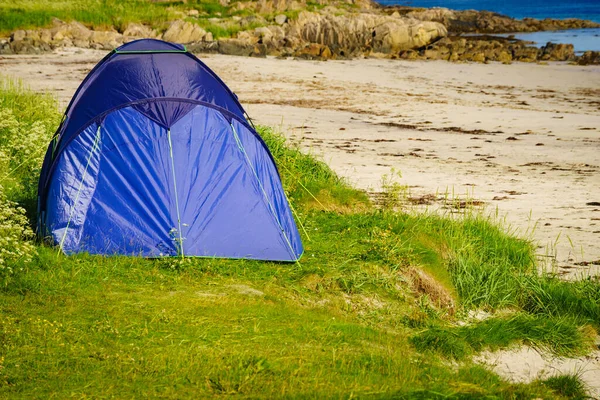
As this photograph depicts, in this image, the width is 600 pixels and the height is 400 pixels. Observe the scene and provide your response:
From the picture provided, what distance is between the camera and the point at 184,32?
1517 inches

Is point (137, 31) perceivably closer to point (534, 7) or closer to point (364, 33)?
point (364, 33)

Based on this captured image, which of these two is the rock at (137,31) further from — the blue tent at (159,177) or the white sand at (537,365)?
the white sand at (537,365)

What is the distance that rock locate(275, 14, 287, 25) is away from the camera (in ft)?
149

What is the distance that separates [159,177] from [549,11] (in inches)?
2961

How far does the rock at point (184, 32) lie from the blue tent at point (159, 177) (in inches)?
1201

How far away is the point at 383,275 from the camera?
26.2 ft

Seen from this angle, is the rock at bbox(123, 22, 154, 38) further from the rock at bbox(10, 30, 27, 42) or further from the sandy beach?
the sandy beach

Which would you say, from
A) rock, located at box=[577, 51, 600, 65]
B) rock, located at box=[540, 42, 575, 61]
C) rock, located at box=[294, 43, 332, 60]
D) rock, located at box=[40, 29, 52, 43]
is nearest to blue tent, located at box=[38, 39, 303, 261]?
rock, located at box=[294, 43, 332, 60]

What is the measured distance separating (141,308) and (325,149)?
9.59 meters

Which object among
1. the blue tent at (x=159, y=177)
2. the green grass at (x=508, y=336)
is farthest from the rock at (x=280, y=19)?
the green grass at (x=508, y=336)

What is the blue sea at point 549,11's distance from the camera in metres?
48.6

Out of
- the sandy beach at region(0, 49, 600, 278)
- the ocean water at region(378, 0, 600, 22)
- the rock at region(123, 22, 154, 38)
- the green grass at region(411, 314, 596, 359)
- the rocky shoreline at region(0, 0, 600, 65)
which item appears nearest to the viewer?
the green grass at region(411, 314, 596, 359)

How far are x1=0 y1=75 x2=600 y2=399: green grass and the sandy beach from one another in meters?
1.52

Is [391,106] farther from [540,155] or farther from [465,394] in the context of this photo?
[465,394]
